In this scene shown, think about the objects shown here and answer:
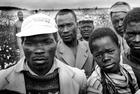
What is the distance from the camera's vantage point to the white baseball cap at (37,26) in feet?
8.43

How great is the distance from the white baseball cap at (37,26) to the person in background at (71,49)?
1.77m

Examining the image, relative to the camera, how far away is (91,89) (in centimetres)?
293

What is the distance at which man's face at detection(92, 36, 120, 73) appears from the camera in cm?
298

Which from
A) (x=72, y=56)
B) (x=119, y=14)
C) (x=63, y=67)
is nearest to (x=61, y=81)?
(x=63, y=67)

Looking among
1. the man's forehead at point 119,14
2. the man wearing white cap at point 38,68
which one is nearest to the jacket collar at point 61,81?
the man wearing white cap at point 38,68

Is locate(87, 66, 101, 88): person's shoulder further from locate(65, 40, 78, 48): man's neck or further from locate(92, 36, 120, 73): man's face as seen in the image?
locate(65, 40, 78, 48): man's neck

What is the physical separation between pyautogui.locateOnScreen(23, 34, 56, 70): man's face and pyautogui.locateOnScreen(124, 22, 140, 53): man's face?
1.08 m

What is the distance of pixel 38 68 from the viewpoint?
104 inches

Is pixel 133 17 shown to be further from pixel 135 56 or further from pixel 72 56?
pixel 72 56

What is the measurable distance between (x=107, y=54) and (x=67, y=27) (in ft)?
5.71

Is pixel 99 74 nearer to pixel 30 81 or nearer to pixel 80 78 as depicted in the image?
pixel 80 78


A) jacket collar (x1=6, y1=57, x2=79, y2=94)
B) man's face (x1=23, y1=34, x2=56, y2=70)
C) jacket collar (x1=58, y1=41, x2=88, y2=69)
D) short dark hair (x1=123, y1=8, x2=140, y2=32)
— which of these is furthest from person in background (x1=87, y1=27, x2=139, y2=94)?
jacket collar (x1=58, y1=41, x2=88, y2=69)

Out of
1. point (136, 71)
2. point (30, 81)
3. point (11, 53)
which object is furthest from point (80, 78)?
point (11, 53)

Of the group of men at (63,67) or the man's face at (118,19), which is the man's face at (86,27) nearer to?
the man's face at (118,19)
